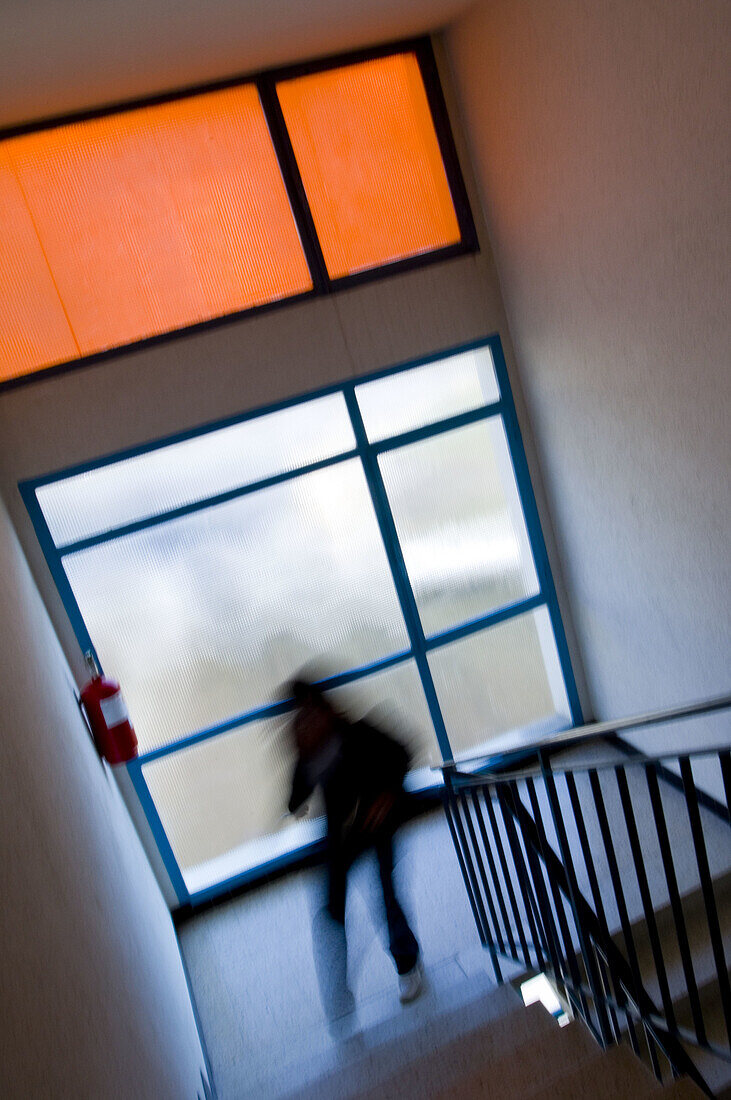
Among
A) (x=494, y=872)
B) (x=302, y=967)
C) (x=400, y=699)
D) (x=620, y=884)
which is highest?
(x=620, y=884)

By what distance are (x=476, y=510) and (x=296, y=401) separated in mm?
1207

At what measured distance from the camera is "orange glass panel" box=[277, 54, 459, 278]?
3.87 meters

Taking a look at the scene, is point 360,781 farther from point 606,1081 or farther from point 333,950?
point 606,1081

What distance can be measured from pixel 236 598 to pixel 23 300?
173cm

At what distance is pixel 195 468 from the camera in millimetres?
3980

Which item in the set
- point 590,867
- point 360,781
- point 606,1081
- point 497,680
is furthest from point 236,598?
point 606,1081

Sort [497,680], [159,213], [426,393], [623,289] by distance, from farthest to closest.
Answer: [497,680] → [426,393] → [159,213] → [623,289]

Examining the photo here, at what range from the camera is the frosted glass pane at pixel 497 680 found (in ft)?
15.1

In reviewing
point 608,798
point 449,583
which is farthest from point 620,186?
point 608,798

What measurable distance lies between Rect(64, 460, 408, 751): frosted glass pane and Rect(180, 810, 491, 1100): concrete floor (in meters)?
1.09

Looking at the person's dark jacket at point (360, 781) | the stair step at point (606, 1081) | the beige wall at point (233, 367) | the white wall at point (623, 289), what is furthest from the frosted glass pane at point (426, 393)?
the stair step at point (606, 1081)

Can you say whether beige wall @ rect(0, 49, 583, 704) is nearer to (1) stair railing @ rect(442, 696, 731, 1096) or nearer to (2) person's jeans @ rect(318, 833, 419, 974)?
(2) person's jeans @ rect(318, 833, 419, 974)

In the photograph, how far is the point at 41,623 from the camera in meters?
3.41

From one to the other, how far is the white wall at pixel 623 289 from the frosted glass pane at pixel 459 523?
0.26m
